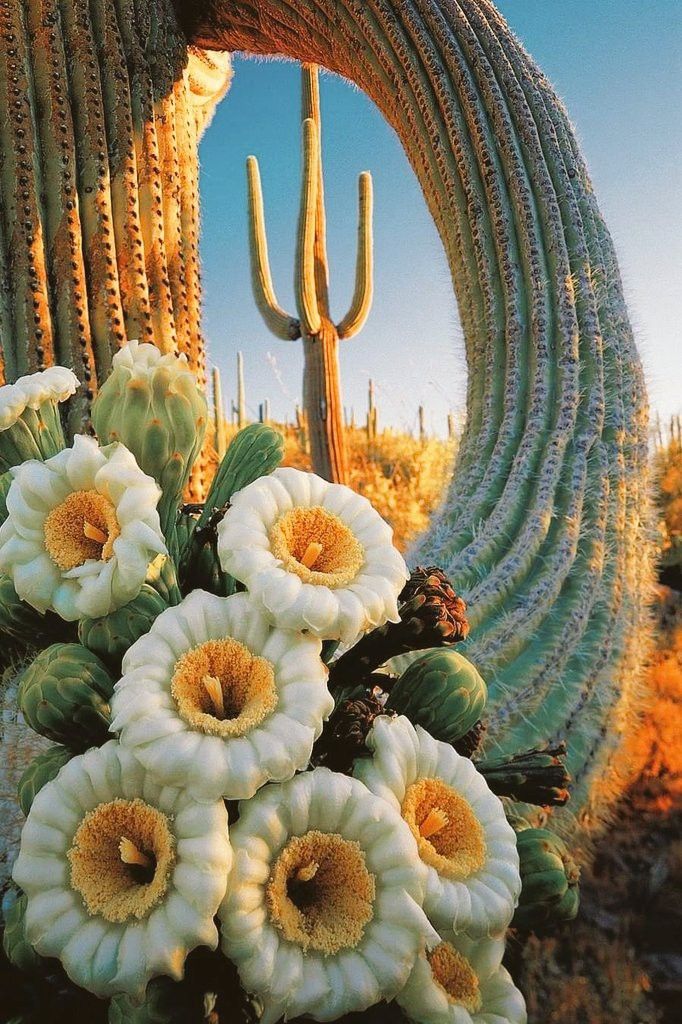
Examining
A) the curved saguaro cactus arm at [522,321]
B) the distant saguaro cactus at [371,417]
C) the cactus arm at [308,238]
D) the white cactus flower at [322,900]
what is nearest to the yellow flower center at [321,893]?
the white cactus flower at [322,900]

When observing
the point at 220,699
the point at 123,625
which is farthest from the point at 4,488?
the point at 220,699

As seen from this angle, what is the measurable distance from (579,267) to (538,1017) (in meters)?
1.30

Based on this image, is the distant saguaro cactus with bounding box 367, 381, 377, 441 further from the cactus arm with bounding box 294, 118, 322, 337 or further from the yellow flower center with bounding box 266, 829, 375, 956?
the yellow flower center with bounding box 266, 829, 375, 956

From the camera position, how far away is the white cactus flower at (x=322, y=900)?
428 mm

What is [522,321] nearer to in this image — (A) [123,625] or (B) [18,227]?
(B) [18,227]

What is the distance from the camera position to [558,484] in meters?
1.44

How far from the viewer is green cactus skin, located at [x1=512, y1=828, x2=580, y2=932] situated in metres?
0.61

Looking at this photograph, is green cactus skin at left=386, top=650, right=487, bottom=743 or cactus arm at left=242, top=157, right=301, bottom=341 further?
cactus arm at left=242, top=157, right=301, bottom=341

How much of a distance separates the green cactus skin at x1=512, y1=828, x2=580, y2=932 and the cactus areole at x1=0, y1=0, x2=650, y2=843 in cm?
58

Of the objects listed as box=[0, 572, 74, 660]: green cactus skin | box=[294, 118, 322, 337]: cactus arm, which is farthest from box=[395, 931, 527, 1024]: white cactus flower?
box=[294, 118, 322, 337]: cactus arm

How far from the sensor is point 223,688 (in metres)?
0.49

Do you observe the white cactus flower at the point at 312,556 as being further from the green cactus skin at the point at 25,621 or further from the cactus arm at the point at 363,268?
the cactus arm at the point at 363,268

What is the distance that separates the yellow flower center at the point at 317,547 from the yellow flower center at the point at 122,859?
174mm

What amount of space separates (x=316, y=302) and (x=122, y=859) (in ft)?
10.1
